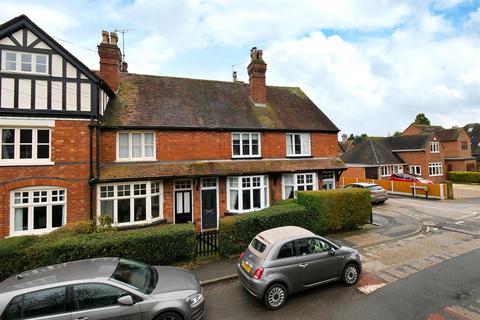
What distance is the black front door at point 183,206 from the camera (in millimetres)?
12531

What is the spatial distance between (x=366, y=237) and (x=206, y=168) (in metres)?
8.74

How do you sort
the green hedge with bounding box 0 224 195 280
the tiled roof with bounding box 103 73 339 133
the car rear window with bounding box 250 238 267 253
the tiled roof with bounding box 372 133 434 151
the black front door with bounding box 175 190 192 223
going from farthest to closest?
the tiled roof with bounding box 372 133 434 151, the tiled roof with bounding box 103 73 339 133, the black front door with bounding box 175 190 192 223, the green hedge with bounding box 0 224 195 280, the car rear window with bounding box 250 238 267 253

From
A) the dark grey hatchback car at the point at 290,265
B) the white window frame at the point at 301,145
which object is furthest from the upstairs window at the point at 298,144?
the dark grey hatchback car at the point at 290,265

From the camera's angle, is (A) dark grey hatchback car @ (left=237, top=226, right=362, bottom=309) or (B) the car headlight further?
(A) dark grey hatchback car @ (left=237, top=226, right=362, bottom=309)

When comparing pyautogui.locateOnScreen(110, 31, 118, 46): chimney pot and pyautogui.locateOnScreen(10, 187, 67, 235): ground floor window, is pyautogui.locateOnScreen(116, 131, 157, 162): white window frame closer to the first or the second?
pyautogui.locateOnScreen(10, 187, 67, 235): ground floor window

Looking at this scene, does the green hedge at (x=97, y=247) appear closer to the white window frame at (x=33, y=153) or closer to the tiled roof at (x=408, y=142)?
the white window frame at (x=33, y=153)

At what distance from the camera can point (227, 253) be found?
898 cm

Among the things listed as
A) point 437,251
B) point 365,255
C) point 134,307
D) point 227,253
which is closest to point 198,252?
point 227,253

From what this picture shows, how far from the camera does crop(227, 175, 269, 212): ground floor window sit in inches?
522

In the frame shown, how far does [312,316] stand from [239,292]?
7.06ft

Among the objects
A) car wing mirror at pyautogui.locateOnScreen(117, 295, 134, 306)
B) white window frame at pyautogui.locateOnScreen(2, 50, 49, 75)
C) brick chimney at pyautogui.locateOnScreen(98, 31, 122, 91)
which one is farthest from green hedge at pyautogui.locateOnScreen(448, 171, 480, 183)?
white window frame at pyautogui.locateOnScreen(2, 50, 49, 75)

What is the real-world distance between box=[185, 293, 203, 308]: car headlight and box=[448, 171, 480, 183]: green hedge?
4140 centimetres

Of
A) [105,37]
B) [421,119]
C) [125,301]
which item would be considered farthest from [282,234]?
[421,119]

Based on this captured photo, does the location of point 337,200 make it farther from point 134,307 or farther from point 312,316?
point 134,307
